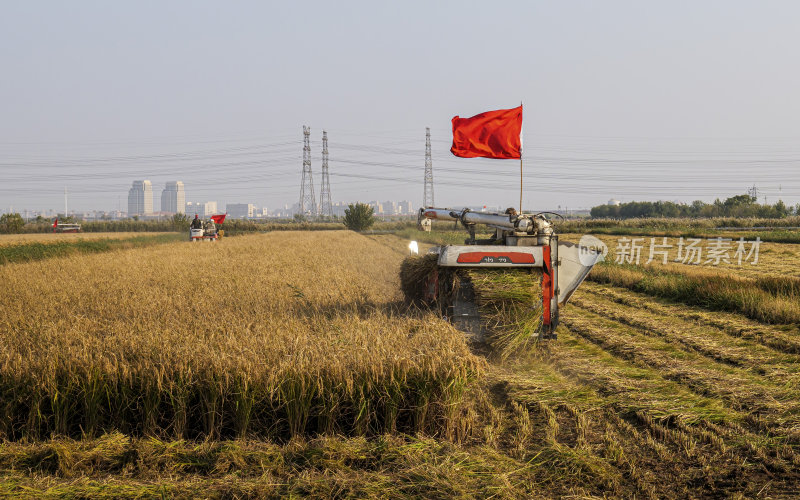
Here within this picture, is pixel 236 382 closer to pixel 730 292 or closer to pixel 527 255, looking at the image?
pixel 527 255

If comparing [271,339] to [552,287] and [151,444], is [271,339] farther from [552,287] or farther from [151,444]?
[552,287]

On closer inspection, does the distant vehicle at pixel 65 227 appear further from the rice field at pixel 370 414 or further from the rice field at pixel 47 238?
the rice field at pixel 370 414

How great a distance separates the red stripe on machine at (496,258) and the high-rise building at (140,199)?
176733 millimetres

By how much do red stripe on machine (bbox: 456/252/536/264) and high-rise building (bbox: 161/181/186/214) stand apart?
174 metres

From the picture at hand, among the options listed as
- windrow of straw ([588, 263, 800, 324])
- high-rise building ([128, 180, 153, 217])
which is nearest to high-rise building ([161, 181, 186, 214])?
high-rise building ([128, 180, 153, 217])

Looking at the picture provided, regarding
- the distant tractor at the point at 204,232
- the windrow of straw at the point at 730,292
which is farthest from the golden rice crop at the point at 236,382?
the distant tractor at the point at 204,232

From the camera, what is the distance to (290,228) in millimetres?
60031

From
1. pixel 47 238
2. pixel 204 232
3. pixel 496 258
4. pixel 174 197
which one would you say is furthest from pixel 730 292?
pixel 174 197

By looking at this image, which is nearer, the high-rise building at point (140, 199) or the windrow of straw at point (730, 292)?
the windrow of straw at point (730, 292)

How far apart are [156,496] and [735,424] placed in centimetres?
440

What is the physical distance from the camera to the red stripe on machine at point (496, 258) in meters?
6.54

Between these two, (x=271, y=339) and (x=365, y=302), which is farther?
(x=365, y=302)

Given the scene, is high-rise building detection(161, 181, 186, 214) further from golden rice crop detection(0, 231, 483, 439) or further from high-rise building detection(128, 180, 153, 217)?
golden rice crop detection(0, 231, 483, 439)

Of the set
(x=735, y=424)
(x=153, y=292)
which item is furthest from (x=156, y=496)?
(x=153, y=292)
